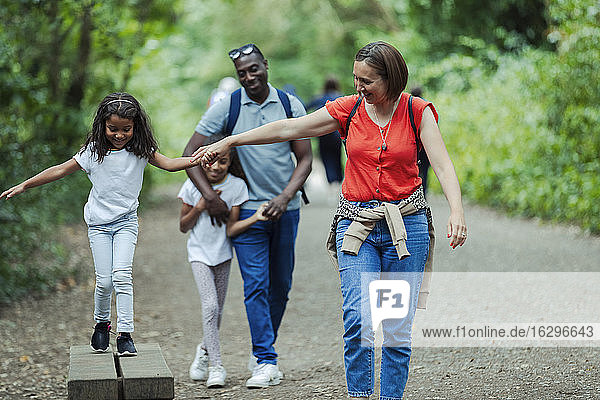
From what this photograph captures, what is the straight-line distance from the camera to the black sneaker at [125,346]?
4.95 metres

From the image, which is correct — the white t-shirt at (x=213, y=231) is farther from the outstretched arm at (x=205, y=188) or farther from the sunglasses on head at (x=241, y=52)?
the sunglasses on head at (x=241, y=52)

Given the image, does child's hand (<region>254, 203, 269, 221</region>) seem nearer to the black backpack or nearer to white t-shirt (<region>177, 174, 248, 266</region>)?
white t-shirt (<region>177, 174, 248, 266</region>)

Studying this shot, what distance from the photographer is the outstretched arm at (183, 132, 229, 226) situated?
581 cm

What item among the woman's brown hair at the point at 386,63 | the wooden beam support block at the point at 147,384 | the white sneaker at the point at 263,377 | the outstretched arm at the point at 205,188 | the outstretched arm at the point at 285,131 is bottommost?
the white sneaker at the point at 263,377

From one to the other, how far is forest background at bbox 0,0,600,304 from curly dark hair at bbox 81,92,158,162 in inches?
173

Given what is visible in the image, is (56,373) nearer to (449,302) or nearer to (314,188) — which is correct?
(449,302)

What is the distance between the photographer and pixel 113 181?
15.9 ft

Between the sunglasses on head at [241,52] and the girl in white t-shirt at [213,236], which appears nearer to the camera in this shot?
the sunglasses on head at [241,52]

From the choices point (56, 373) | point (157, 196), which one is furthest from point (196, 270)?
point (157, 196)

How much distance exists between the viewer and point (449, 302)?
27.7 ft

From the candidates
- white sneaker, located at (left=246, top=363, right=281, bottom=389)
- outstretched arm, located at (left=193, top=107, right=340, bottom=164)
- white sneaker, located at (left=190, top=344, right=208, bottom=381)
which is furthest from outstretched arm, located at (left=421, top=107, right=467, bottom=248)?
white sneaker, located at (left=190, top=344, right=208, bottom=381)

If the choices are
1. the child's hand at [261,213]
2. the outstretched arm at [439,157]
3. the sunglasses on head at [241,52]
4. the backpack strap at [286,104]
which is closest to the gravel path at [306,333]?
the child's hand at [261,213]

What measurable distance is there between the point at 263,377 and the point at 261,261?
0.76m

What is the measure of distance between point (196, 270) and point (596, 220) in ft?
24.4
